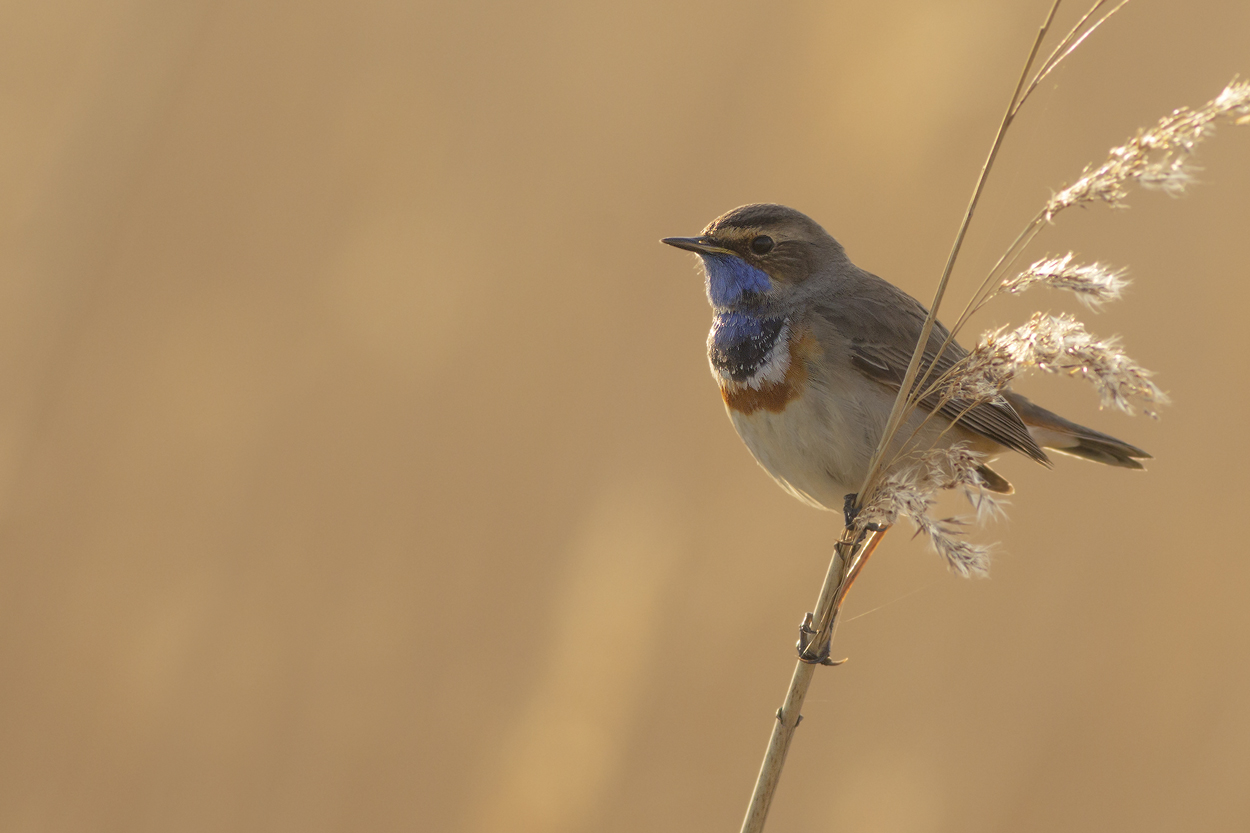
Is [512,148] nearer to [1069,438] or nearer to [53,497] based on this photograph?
[53,497]

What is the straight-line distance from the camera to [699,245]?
104 inches

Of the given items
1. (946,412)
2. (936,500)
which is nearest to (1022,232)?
(936,500)

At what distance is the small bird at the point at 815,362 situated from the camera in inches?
97.7

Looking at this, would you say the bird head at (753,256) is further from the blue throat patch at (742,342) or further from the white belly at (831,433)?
the white belly at (831,433)

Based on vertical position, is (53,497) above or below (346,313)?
below

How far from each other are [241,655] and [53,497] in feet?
2.86

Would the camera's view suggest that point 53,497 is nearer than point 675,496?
Yes

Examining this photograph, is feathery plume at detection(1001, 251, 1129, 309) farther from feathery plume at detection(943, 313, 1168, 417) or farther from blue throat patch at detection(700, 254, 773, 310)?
blue throat patch at detection(700, 254, 773, 310)

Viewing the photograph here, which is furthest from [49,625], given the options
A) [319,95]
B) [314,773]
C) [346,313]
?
[319,95]

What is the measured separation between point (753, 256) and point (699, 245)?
0.50ft

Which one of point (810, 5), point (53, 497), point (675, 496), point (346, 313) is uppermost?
point (810, 5)

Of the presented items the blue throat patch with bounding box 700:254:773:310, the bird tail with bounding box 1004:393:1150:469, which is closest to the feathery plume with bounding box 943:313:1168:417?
the blue throat patch with bounding box 700:254:773:310

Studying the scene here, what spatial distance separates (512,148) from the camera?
4.10 m

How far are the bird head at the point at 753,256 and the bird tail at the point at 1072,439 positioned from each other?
69cm
